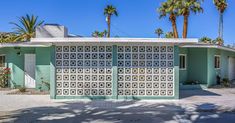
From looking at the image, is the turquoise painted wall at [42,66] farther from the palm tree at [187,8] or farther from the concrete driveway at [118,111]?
the palm tree at [187,8]

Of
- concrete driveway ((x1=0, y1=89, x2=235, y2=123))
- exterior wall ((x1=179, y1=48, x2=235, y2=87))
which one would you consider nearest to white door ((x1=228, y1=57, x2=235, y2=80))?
exterior wall ((x1=179, y1=48, x2=235, y2=87))

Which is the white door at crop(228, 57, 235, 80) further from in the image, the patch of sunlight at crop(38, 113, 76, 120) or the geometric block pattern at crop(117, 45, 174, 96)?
the patch of sunlight at crop(38, 113, 76, 120)

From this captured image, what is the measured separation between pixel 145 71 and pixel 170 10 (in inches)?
718

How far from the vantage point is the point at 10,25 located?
30625 mm

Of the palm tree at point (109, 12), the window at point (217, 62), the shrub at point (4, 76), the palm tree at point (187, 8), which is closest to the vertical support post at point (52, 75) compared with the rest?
the shrub at point (4, 76)

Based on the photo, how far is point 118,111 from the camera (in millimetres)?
9789

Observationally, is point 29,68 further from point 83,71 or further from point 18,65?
point 83,71

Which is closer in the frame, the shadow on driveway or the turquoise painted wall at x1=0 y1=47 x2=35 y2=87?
the shadow on driveway

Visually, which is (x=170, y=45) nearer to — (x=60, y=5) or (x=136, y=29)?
(x=60, y=5)

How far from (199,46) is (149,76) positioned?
602 cm

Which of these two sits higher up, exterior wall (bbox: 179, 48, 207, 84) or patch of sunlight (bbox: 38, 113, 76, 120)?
exterior wall (bbox: 179, 48, 207, 84)

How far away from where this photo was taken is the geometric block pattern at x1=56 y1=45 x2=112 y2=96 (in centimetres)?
1247

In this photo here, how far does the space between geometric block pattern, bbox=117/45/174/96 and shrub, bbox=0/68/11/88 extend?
864 cm

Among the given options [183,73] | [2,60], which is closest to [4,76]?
[2,60]
